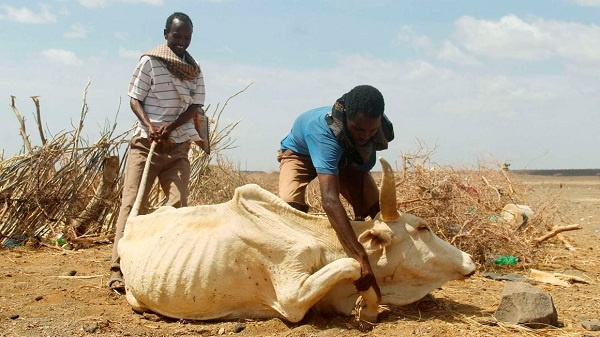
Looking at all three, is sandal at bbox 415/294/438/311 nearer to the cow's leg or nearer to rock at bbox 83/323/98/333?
the cow's leg

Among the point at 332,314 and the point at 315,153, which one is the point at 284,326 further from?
the point at 315,153

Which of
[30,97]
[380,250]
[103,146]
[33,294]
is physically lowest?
[33,294]

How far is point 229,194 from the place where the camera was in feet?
39.2

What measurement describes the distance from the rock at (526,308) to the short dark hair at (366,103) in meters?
1.39

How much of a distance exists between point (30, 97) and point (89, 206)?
1.43 meters

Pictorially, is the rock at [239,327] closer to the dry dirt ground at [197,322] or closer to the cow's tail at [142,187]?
the dry dirt ground at [197,322]

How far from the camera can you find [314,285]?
12.9 ft

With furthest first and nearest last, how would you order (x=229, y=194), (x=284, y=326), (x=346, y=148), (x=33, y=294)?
1. (x=229, y=194)
2. (x=33, y=294)
3. (x=346, y=148)
4. (x=284, y=326)

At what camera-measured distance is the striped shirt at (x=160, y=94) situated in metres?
5.45

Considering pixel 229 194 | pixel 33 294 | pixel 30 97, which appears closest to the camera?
pixel 33 294

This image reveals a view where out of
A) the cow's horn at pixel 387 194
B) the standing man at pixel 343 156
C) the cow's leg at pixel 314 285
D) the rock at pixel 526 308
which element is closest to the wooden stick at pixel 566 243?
the standing man at pixel 343 156

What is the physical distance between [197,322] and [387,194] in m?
1.43

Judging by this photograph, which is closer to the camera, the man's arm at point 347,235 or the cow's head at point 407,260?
the man's arm at point 347,235

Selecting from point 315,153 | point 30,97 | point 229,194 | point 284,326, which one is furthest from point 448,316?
point 229,194
